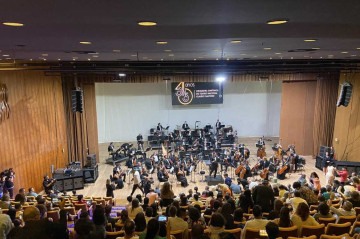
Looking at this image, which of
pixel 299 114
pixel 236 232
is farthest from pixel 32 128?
pixel 299 114

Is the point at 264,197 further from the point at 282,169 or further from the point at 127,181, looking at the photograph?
the point at 127,181

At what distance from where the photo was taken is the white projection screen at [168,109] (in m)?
21.9

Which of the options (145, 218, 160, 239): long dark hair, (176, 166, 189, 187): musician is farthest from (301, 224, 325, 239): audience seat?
(176, 166, 189, 187): musician

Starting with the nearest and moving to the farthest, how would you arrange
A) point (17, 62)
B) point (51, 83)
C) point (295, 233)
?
point (295, 233) < point (17, 62) < point (51, 83)

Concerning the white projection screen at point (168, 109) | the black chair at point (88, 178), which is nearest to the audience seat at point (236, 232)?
the black chair at point (88, 178)

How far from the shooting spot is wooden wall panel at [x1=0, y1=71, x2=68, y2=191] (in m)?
12.1

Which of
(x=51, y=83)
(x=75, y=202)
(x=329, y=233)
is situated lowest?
(x=75, y=202)

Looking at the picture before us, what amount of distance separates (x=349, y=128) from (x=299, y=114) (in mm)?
2953

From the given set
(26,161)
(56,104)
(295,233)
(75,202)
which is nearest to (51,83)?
(56,104)

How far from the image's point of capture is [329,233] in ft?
18.0

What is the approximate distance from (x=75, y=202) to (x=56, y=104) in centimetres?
762

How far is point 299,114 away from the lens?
1859 centimetres

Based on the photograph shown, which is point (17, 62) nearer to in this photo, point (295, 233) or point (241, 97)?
point (295, 233)

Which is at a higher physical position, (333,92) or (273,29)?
(273,29)
